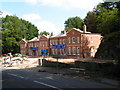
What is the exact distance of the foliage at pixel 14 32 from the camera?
71.9 metres

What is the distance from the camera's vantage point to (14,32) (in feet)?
243

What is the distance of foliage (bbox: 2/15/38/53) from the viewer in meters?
71.9

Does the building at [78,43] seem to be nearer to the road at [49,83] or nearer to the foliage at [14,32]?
the foliage at [14,32]

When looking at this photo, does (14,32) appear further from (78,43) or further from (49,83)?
(49,83)

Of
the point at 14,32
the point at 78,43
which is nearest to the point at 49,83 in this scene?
the point at 78,43

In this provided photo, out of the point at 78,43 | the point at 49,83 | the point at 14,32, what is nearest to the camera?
the point at 49,83

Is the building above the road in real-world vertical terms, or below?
above

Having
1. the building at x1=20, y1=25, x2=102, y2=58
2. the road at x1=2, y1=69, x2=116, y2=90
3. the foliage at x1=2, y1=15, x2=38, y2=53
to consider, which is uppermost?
the foliage at x1=2, y1=15, x2=38, y2=53

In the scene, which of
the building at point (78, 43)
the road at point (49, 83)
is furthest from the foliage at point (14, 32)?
the road at point (49, 83)

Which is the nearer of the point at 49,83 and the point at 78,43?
the point at 49,83

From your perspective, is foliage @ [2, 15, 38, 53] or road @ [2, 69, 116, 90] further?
foliage @ [2, 15, 38, 53]

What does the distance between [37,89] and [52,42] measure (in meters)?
46.2

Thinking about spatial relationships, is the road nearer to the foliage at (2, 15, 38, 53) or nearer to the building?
the building

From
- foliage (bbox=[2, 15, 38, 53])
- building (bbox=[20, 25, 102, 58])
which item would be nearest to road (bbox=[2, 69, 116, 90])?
building (bbox=[20, 25, 102, 58])
